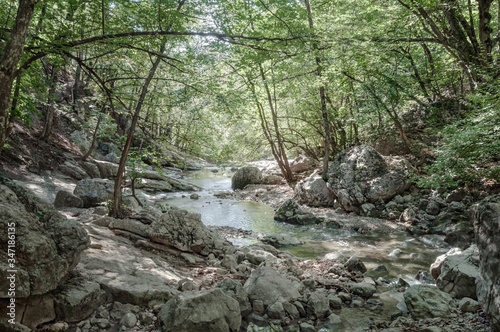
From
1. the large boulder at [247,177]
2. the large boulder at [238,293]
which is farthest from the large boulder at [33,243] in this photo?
the large boulder at [247,177]

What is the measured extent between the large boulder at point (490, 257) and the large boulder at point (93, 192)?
947cm

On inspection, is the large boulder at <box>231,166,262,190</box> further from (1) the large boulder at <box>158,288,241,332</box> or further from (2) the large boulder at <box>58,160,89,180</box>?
(1) the large boulder at <box>158,288,241,332</box>

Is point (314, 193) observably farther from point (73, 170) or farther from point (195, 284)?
point (73, 170)

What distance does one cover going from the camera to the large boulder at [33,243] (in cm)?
266

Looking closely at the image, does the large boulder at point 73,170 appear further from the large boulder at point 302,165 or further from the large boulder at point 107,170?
the large boulder at point 302,165

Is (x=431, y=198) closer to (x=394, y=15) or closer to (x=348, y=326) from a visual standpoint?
(x=394, y=15)

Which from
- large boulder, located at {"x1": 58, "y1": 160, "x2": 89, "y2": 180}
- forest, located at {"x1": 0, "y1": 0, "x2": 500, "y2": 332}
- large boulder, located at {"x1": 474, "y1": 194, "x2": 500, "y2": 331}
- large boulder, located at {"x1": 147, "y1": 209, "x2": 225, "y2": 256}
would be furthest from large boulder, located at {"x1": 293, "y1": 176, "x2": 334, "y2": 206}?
large boulder, located at {"x1": 58, "y1": 160, "x2": 89, "y2": 180}

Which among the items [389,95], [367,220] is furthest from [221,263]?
[389,95]

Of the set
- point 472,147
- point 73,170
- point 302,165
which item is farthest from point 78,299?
point 302,165

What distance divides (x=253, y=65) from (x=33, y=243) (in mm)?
7752

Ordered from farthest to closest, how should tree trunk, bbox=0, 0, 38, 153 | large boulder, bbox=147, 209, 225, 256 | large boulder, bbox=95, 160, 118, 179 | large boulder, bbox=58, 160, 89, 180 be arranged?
large boulder, bbox=95, 160, 118, 179
large boulder, bbox=58, 160, 89, 180
large boulder, bbox=147, 209, 225, 256
tree trunk, bbox=0, 0, 38, 153

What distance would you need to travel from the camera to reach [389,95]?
10844 mm

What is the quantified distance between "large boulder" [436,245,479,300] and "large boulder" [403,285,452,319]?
1.07 ft

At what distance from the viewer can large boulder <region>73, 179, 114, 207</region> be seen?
9.34 m
